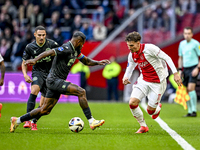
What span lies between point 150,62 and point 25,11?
557 inches

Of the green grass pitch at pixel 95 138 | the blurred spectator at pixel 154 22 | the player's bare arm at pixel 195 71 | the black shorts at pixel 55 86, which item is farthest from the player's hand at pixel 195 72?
the black shorts at pixel 55 86

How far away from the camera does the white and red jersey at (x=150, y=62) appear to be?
713cm

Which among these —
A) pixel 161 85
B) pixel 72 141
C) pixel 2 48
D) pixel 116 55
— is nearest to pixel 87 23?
pixel 116 55

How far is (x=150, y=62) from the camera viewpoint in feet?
23.9

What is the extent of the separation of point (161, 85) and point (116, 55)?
9.56 meters

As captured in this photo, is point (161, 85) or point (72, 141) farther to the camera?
point (161, 85)

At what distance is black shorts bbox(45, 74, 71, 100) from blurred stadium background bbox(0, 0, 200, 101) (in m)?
8.54

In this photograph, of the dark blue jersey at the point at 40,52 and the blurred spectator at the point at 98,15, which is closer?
the dark blue jersey at the point at 40,52

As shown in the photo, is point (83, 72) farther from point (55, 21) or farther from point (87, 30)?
point (55, 21)

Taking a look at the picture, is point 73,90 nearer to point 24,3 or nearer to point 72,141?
point 72,141

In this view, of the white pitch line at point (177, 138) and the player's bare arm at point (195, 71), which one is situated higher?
the player's bare arm at point (195, 71)

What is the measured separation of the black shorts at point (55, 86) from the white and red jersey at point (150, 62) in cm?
128

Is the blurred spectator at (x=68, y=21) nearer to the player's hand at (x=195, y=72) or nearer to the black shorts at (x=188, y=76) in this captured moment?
the black shorts at (x=188, y=76)

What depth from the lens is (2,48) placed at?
18.4 metres
